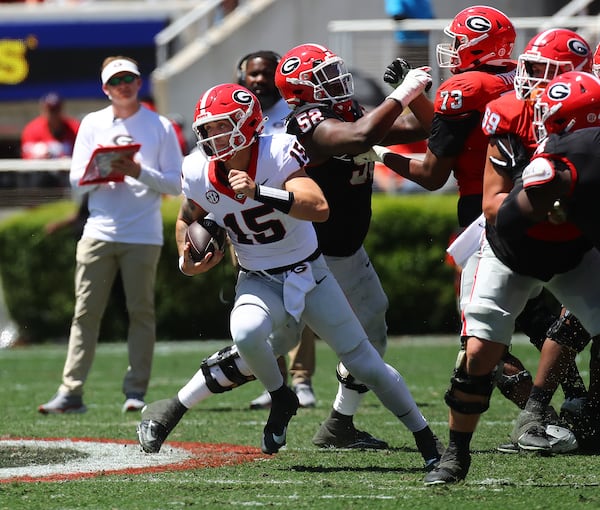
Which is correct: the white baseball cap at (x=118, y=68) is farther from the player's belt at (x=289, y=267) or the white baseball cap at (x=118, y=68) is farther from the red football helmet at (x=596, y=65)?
the red football helmet at (x=596, y=65)

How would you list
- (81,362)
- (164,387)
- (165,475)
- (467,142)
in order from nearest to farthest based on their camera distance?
(165,475), (467,142), (81,362), (164,387)

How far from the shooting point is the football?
5.23 meters

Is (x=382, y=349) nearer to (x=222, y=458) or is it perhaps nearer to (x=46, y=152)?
(x=222, y=458)

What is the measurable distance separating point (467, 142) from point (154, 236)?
2.71 meters

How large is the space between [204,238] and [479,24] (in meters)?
1.65

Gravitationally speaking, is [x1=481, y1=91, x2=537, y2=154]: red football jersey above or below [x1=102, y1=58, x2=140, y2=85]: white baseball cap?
above

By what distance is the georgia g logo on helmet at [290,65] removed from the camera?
5.70 meters

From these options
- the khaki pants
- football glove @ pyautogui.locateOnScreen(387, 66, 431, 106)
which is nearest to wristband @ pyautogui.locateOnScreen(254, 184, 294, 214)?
football glove @ pyautogui.locateOnScreen(387, 66, 431, 106)

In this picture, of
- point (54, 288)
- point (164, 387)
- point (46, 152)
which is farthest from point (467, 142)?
point (46, 152)

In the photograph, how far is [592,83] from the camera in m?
4.57

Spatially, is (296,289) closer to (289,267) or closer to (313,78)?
(289,267)

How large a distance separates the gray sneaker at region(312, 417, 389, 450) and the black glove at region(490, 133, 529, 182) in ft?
5.77

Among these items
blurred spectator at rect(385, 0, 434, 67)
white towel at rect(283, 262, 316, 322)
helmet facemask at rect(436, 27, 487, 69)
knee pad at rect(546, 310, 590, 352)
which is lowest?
knee pad at rect(546, 310, 590, 352)

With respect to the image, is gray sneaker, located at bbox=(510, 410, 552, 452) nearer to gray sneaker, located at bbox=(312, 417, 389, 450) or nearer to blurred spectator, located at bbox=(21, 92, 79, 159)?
gray sneaker, located at bbox=(312, 417, 389, 450)
